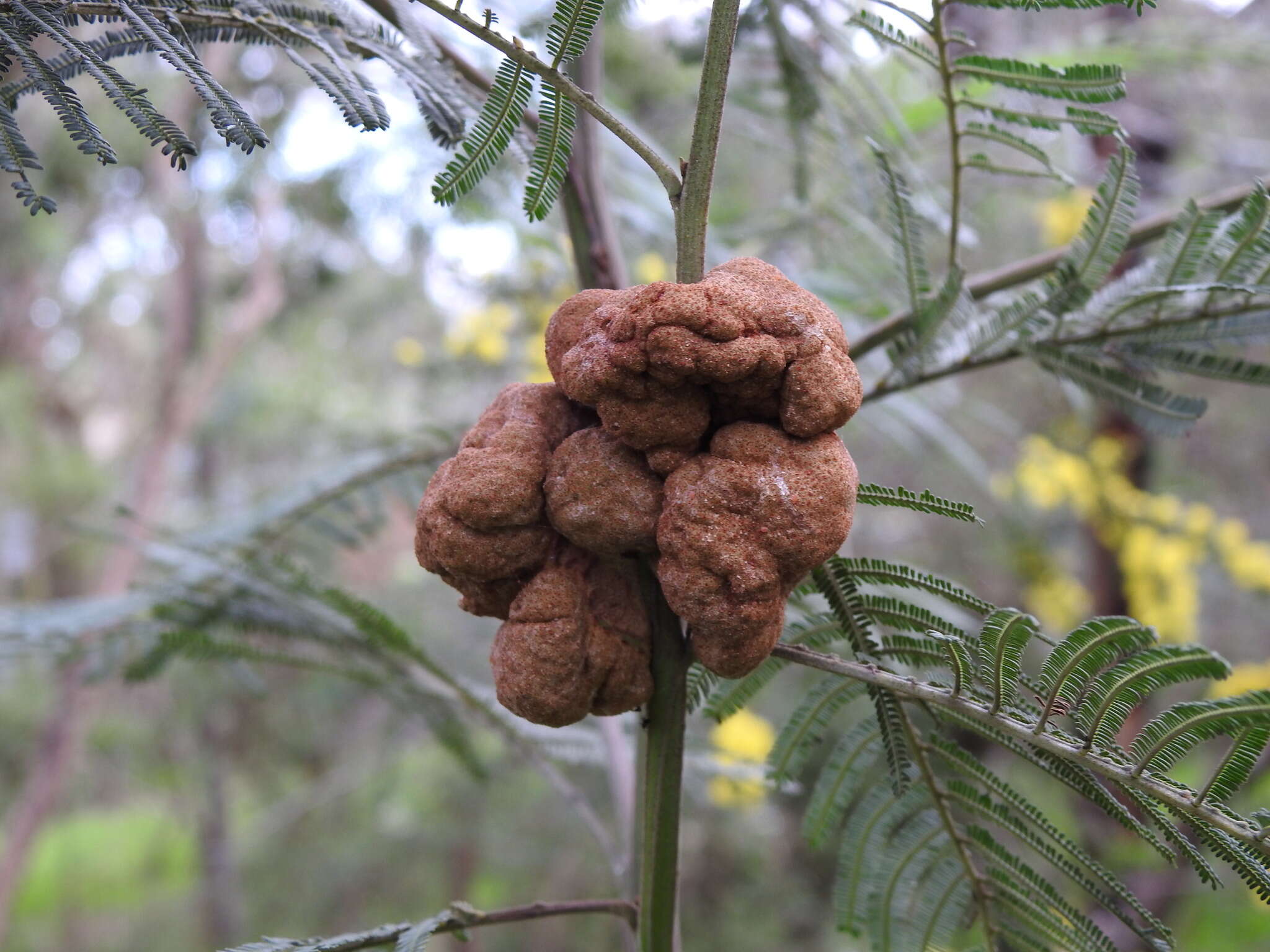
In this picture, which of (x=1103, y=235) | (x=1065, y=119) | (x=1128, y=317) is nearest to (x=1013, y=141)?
(x=1065, y=119)

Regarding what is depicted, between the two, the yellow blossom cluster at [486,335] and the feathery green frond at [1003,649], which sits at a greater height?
the yellow blossom cluster at [486,335]

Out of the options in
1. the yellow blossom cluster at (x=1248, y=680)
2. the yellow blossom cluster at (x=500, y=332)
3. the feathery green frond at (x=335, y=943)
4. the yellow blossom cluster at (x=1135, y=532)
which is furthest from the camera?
the yellow blossom cluster at (x=1135, y=532)

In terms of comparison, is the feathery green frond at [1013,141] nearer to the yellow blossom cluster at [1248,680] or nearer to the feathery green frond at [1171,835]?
the feathery green frond at [1171,835]

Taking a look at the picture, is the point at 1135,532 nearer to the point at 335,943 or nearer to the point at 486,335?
the point at 486,335

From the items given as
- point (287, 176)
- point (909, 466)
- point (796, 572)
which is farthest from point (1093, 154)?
point (796, 572)

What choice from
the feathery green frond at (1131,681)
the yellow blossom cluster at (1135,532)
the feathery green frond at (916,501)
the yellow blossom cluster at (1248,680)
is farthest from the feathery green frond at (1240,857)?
the yellow blossom cluster at (1135,532)

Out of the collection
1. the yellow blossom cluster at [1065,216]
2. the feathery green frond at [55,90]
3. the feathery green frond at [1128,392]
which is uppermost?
the yellow blossom cluster at [1065,216]

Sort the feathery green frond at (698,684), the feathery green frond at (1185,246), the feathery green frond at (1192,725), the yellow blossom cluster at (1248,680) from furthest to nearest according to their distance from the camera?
the yellow blossom cluster at (1248,680)
the feathery green frond at (1185,246)
the feathery green frond at (698,684)
the feathery green frond at (1192,725)
